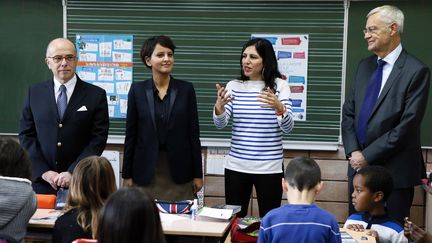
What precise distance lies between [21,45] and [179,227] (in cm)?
266

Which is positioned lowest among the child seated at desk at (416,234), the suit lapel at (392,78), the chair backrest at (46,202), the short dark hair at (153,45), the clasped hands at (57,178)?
the child seated at desk at (416,234)

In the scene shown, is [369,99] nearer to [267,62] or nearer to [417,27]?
[267,62]

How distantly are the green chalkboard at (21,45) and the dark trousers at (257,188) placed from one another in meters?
1.99

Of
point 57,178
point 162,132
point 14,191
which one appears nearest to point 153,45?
point 162,132

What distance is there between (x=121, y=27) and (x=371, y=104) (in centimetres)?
215

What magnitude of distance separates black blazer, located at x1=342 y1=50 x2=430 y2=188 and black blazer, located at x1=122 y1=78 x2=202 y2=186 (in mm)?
1009

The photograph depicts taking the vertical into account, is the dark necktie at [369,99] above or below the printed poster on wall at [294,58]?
below

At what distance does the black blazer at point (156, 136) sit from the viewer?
3.89 meters

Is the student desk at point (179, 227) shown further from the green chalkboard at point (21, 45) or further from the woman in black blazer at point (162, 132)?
the green chalkboard at point (21, 45)

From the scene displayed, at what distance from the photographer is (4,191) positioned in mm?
2680

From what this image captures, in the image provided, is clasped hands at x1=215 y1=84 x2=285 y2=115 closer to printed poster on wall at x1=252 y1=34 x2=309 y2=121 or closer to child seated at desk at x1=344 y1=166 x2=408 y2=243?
child seated at desk at x1=344 y1=166 x2=408 y2=243

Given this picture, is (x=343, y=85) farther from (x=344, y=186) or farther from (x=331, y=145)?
(x=344, y=186)

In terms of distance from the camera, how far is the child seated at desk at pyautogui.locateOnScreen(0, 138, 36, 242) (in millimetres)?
2695

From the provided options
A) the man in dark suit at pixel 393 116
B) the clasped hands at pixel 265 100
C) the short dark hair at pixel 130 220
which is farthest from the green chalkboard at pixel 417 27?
the short dark hair at pixel 130 220
